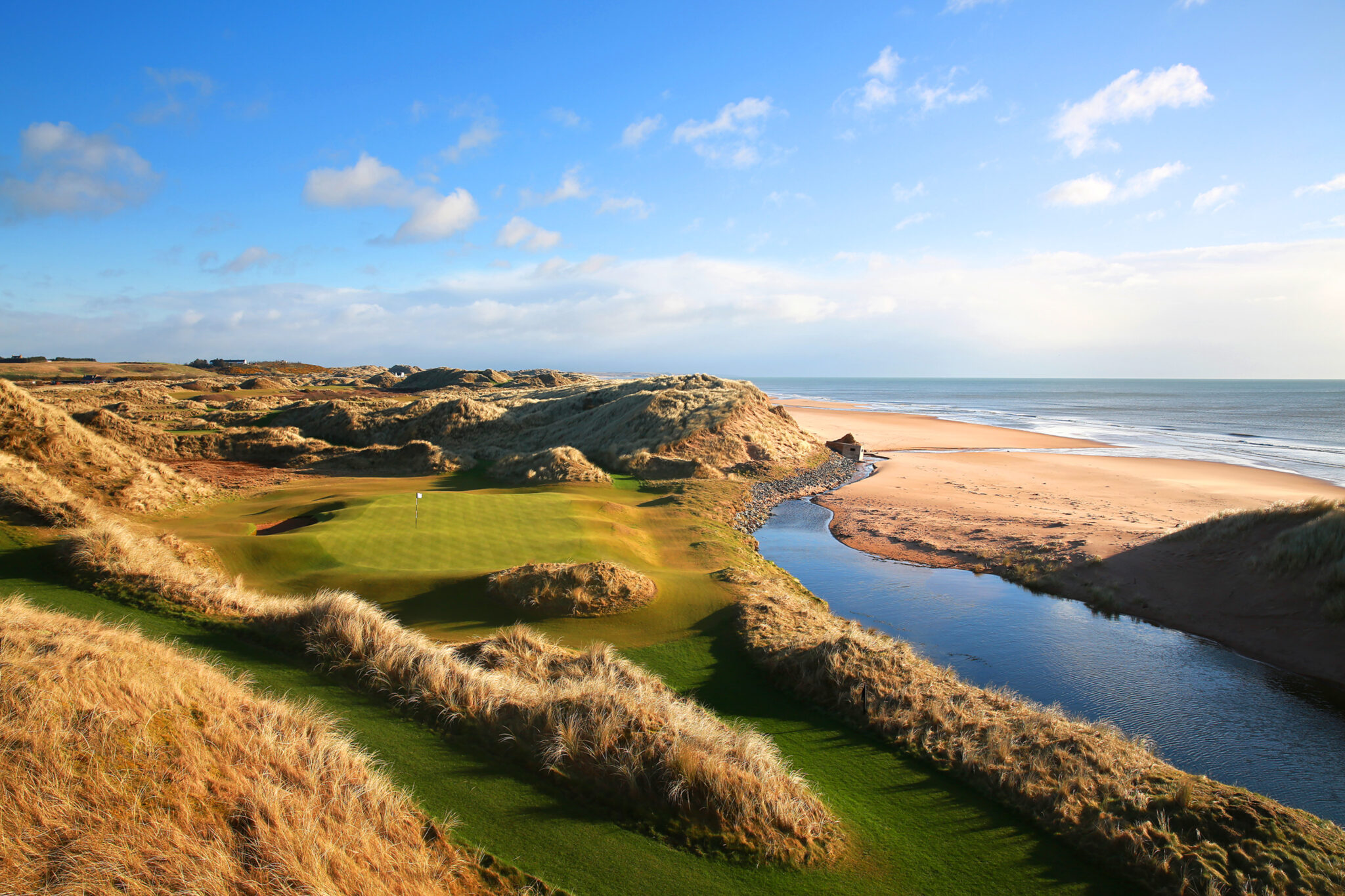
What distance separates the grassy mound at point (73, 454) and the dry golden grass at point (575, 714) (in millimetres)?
8216

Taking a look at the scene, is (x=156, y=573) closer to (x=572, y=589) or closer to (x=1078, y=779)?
(x=572, y=589)

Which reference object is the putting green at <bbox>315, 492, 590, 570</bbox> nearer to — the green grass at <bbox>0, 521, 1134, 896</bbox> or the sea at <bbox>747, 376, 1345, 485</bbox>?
the green grass at <bbox>0, 521, 1134, 896</bbox>

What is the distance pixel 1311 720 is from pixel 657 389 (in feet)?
116

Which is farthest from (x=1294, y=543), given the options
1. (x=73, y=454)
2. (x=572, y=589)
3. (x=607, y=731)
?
(x=73, y=454)

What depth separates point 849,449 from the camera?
3762 cm

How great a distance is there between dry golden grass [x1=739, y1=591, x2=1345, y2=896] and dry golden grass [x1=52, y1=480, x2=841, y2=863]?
1.98 m

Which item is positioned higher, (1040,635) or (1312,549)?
(1312,549)

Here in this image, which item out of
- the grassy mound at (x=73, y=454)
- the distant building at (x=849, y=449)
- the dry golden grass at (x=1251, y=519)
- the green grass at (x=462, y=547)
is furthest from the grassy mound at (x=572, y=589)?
the distant building at (x=849, y=449)

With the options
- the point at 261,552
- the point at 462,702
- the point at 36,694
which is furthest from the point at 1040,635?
the point at 261,552

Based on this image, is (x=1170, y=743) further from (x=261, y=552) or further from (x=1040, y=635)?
(x=261, y=552)

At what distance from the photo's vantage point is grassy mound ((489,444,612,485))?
87.9ft

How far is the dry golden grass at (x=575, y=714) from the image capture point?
5.41 meters

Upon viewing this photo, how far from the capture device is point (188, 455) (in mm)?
28406

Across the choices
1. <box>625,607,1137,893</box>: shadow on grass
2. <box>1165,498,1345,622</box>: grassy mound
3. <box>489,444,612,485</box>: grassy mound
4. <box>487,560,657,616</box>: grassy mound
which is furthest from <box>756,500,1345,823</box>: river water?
<box>489,444,612,485</box>: grassy mound
